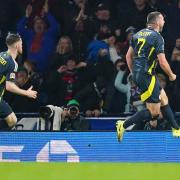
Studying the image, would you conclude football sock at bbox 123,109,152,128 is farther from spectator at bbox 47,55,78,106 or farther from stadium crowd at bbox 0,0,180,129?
spectator at bbox 47,55,78,106

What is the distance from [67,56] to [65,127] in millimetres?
1735

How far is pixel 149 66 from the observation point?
31.8 feet

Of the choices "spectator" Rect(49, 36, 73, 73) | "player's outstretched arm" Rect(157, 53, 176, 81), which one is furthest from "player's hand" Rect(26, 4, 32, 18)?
"player's outstretched arm" Rect(157, 53, 176, 81)

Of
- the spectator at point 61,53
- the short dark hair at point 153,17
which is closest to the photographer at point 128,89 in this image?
the spectator at point 61,53

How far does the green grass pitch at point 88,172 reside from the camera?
272 inches

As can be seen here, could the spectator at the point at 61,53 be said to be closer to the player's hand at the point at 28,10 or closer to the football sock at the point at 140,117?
the player's hand at the point at 28,10

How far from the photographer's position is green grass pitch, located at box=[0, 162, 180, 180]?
6910 millimetres

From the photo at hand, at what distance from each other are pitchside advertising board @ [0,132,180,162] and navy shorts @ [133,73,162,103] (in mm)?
467

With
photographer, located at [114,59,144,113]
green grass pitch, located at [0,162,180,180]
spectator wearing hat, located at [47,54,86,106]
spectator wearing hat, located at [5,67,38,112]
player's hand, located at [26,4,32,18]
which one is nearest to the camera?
green grass pitch, located at [0,162,180,180]

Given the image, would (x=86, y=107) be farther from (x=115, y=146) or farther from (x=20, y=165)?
(x=20, y=165)

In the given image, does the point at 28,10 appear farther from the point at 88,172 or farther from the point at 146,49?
the point at 88,172

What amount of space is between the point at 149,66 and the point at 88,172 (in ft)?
9.50

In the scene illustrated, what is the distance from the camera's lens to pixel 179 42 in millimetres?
12438

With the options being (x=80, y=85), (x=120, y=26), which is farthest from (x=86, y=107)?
(x=120, y=26)
